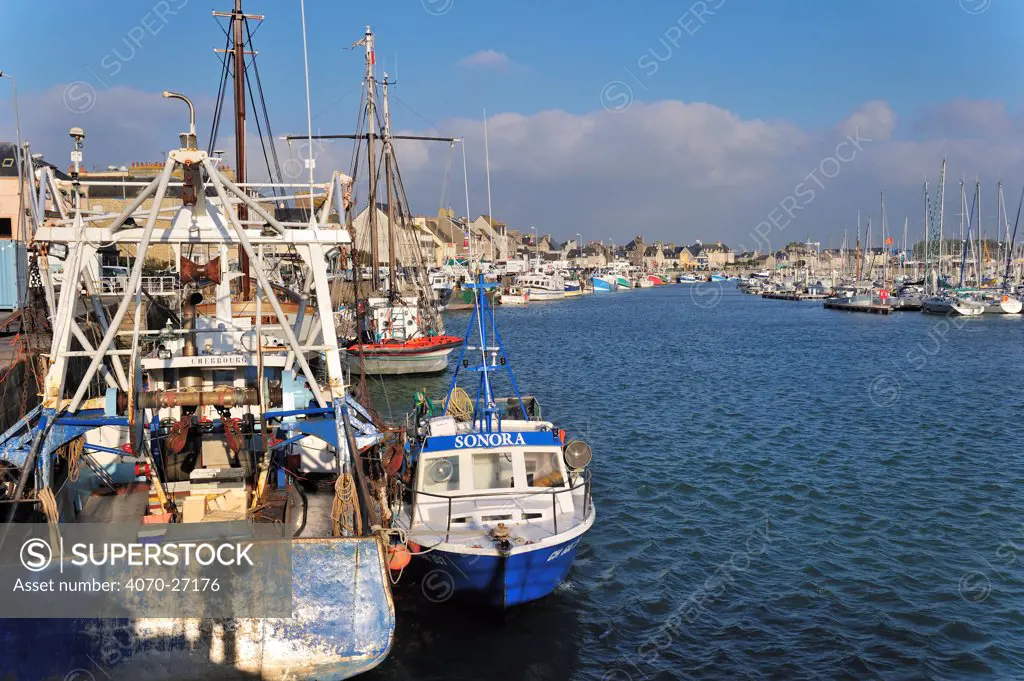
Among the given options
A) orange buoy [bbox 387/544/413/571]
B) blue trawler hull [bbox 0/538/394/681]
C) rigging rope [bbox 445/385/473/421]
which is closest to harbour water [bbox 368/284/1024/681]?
orange buoy [bbox 387/544/413/571]

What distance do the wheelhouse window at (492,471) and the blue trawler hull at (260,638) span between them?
4.77 m

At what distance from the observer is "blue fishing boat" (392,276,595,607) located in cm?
1342

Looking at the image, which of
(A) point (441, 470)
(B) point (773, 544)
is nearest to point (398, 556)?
(A) point (441, 470)

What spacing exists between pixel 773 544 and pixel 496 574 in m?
7.89

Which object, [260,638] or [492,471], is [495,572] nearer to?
[492,471]

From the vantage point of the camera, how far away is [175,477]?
1475cm

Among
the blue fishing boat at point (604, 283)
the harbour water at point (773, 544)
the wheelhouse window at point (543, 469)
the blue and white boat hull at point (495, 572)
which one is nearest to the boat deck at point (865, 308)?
the harbour water at point (773, 544)

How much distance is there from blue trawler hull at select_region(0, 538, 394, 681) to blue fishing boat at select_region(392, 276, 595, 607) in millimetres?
2284

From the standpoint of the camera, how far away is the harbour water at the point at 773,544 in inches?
527

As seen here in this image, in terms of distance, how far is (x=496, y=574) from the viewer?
13375 millimetres

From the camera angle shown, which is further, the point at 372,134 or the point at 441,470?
the point at 372,134

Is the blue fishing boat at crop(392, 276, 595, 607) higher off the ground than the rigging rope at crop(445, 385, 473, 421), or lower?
lower

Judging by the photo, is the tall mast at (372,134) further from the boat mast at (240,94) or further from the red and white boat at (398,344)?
the boat mast at (240,94)

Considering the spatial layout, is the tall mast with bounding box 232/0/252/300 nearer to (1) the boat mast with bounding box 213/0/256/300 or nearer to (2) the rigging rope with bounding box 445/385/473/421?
(1) the boat mast with bounding box 213/0/256/300
